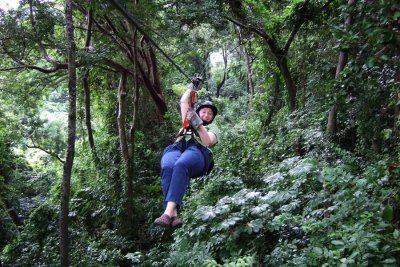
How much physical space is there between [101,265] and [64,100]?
2380 cm

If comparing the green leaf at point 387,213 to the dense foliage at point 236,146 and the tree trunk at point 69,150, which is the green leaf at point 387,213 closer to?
the dense foliage at point 236,146

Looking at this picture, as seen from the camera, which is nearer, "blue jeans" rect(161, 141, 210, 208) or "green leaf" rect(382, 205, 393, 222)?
"green leaf" rect(382, 205, 393, 222)

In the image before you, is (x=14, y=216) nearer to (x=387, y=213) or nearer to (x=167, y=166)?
(x=167, y=166)

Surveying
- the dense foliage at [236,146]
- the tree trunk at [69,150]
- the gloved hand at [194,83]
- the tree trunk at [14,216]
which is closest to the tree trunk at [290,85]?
the dense foliage at [236,146]

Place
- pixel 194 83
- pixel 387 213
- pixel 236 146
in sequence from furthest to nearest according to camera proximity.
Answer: pixel 236 146
pixel 194 83
pixel 387 213

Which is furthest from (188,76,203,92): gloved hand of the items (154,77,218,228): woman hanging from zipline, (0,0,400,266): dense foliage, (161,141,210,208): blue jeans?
(0,0,400,266): dense foliage

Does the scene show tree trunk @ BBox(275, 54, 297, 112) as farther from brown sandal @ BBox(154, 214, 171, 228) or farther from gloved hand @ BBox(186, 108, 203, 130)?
brown sandal @ BBox(154, 214, 171, 228)

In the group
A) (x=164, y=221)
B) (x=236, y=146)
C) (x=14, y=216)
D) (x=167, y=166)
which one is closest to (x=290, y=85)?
(x=236, y=146)

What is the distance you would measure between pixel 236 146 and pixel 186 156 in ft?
13.0

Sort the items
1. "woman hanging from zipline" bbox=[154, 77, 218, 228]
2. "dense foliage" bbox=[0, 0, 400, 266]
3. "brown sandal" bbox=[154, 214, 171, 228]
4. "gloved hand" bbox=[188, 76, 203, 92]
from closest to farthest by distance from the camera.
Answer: "dense foliage" bbox=[0, 0, 400, 266]
"brown sandal" bbox=[154, 214, 171, 228]
"woman hanging from zipline" bbox=[154, 77, 218, 228]
"gloved hand" bbox=[188, 76, 203, 92]

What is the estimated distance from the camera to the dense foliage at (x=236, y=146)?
132 inches

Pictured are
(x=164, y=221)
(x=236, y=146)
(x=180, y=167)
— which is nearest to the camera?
(x=164, y=221)

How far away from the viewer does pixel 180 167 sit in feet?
14.0

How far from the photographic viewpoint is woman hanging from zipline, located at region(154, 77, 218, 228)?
4.18 meters
